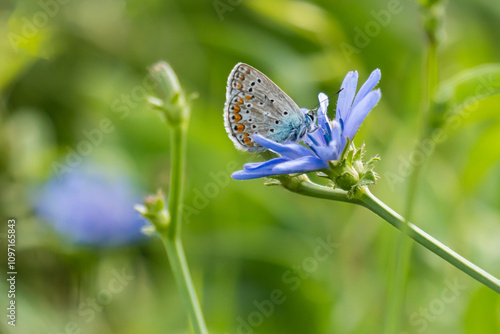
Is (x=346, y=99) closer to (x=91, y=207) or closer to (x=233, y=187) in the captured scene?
(x=233, y=187)

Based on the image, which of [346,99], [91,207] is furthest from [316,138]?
[91,207]

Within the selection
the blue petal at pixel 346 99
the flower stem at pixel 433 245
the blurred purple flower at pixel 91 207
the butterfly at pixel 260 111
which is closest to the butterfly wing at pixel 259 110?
the butterfly at pixel 260 111

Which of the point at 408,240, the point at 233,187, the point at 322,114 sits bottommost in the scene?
the point at 233,187

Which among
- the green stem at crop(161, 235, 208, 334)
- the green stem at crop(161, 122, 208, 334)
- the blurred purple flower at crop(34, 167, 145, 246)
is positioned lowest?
the blurred purple flower at crop(34, 167, 145, 246)

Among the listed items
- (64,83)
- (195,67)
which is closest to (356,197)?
(195,67)

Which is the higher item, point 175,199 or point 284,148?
point 284,148

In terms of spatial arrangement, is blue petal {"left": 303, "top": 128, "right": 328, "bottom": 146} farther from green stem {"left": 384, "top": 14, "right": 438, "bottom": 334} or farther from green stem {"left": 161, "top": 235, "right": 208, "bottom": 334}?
green stem {"left": 161, "top": 235, "right": 208, "bottom": 334}

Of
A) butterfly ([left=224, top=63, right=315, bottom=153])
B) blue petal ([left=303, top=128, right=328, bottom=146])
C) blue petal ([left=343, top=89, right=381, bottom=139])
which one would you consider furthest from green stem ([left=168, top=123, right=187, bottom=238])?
blue petal ([left=343, top=89, right=381, bottom=139])
